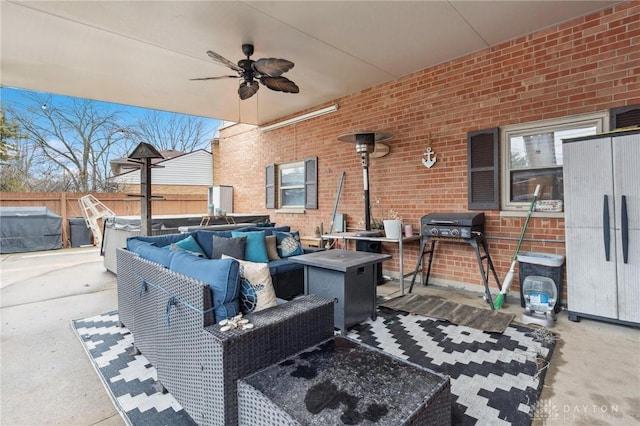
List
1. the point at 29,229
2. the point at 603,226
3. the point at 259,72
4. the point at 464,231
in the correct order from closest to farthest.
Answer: the point at 603,226
the point at 259,72
the point at 464,231
the point at 29,229

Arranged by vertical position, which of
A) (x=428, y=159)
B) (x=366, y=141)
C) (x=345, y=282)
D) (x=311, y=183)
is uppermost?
(x=366, y=141)

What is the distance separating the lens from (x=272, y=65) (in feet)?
10.6

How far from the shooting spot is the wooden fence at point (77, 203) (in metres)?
8.34

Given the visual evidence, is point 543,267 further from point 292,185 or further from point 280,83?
point 292,185

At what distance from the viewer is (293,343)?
174 centimetres

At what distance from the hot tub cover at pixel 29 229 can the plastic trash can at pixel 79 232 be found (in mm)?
293

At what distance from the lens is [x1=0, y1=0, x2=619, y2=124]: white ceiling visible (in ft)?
10.4

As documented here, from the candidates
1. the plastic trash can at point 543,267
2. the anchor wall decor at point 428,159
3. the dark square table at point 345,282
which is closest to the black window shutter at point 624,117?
the plastic trash can at point 543,267

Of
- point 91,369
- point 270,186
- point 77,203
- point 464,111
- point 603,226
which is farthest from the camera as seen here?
point 77,203

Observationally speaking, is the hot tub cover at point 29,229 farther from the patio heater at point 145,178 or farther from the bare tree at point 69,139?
the patio heater at point 145,178

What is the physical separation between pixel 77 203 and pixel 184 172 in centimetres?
314

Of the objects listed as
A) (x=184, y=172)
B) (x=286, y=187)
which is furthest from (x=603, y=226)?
(x=184, y=172)

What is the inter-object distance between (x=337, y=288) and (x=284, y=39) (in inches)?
119

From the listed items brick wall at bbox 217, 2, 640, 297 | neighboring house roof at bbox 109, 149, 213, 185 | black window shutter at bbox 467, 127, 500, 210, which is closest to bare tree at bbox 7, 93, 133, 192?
neighboring house roof at bbox 109, 149, 213, 185
